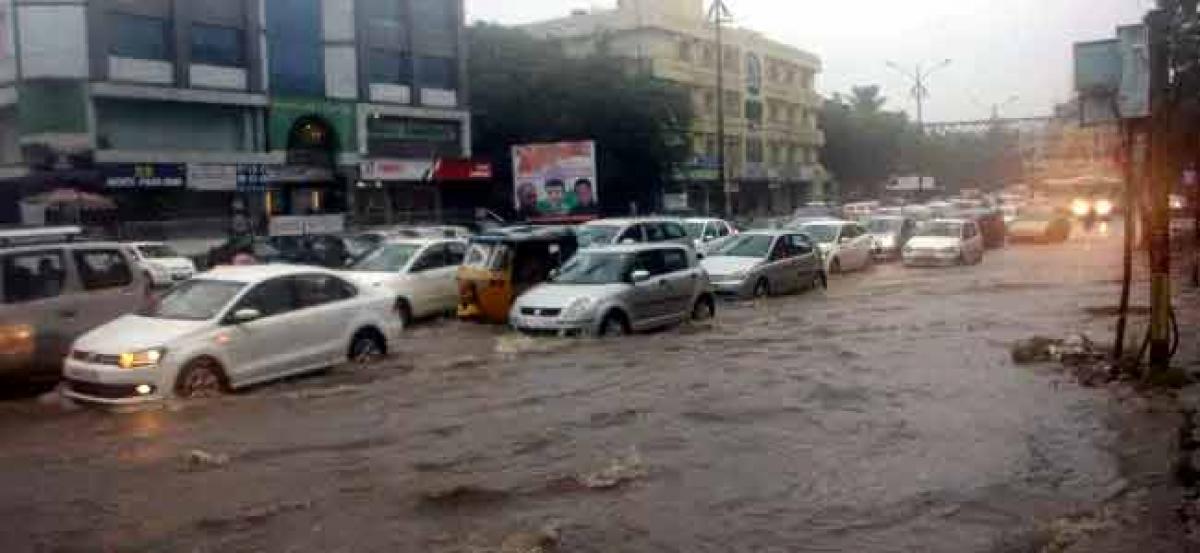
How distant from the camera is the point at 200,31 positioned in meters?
38.7

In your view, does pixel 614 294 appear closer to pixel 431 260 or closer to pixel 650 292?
pixel 650 292

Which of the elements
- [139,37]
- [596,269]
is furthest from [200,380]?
[139,37]

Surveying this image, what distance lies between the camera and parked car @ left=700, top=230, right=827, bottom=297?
21.5m

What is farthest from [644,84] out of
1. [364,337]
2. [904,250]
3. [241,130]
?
[364,337]

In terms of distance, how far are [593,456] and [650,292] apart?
25.6 ft

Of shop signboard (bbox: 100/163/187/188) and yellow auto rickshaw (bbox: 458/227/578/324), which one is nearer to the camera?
yellow auto rickshaw (bbox: 458/227/578/324)

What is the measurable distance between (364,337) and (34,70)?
1033 inches

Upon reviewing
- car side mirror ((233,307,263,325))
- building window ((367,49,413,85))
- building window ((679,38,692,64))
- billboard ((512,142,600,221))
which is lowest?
car side mirror ((233,307,263,325))

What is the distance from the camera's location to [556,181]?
1519 inches

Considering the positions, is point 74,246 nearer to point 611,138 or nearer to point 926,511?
point 926,511

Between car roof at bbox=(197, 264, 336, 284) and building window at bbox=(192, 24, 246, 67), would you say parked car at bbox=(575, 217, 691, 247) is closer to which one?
car roof at bbox=(197, 264, 336, 284)

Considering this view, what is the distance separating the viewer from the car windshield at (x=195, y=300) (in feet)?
38.9

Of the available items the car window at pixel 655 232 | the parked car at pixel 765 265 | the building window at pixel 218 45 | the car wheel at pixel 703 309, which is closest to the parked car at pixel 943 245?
the parked car at pixel 765 265

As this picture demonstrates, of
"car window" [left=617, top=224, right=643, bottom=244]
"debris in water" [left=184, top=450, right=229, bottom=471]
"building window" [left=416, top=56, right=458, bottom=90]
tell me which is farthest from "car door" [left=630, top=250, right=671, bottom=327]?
"building window" [left=416, top=56, right=458, bottom=90]
